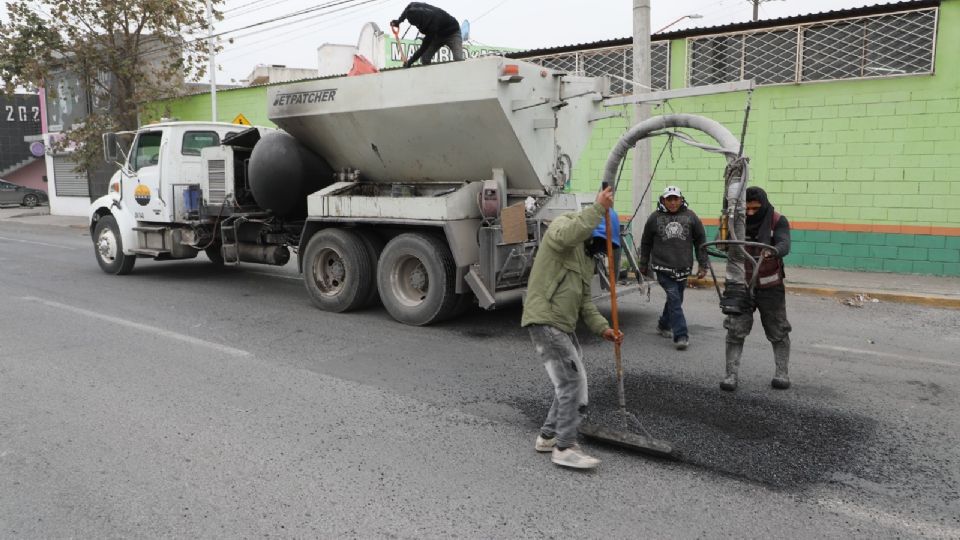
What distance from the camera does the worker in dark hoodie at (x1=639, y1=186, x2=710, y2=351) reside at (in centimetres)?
687

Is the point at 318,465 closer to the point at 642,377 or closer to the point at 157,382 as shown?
the point at 157,382

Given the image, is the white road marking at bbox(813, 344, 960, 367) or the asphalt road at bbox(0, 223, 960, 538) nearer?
the asphalt road at bbox(0, 223, 960, 538)

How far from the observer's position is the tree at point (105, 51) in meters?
19.9

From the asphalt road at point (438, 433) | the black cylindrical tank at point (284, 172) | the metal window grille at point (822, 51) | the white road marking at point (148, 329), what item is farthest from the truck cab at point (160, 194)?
the metal window grille at point (822, 51)

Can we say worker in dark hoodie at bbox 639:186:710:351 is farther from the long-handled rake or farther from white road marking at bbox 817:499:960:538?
white road marking at bbox 817:499:960:538

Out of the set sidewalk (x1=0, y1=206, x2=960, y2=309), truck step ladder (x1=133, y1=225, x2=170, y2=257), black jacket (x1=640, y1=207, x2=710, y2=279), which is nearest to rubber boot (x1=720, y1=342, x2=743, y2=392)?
black jacket (x1=640, y1=207, x2=710, y2=279)

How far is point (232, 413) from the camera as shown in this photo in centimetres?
500

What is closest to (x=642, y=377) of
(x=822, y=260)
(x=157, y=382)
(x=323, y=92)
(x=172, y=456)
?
(x=172, y=456)

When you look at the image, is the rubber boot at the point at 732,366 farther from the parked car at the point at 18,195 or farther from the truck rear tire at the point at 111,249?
the parked car at the point at 18,195

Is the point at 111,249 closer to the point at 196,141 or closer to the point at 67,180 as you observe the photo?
the point at 196,141

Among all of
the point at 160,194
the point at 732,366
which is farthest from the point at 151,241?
the point at 732,366

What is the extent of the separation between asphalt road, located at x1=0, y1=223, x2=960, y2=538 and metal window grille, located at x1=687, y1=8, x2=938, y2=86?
4766 mm

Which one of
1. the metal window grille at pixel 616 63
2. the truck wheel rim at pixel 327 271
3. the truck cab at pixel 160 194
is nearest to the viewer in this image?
the truck wheel rim at pixel 327 271

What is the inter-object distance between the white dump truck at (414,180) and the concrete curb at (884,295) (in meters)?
2.94
